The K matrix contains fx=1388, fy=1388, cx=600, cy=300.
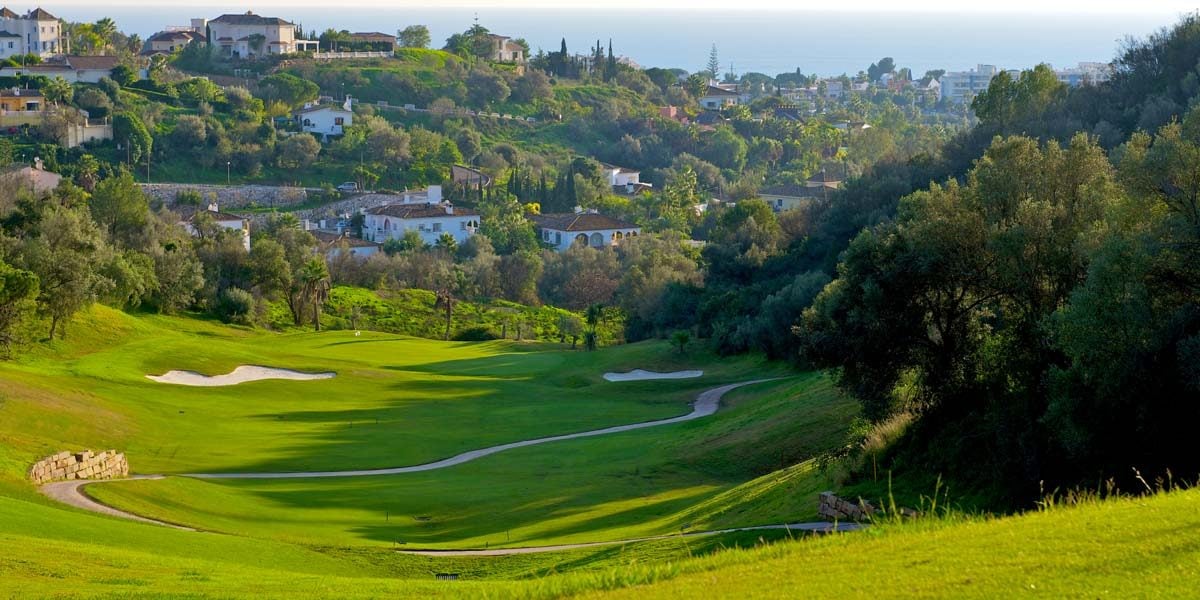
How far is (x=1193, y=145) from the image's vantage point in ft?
81.7

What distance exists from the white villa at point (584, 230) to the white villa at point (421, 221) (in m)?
6.39

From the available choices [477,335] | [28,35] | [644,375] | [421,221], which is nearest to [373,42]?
[28,35]

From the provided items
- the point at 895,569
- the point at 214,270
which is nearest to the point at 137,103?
the point at 214,270

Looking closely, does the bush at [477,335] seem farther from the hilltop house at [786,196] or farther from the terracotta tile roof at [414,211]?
the hilltop house at [786,196]

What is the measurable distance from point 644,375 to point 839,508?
1332 inches

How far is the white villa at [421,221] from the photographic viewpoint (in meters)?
115

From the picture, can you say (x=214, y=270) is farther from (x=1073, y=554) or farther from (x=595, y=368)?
(x=1073, y=554)

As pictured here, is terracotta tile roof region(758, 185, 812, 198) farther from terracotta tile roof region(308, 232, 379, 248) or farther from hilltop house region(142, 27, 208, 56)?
hilltop house region(142, 27, 208, 56)

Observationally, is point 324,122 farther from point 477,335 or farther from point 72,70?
point 477,335

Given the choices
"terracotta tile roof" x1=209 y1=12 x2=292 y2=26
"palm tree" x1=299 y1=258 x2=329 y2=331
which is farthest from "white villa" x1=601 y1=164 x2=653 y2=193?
"palm tree" x1=299 y1=258 x2=329 y2=331

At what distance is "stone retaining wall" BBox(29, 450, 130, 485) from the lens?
31375 millimetres

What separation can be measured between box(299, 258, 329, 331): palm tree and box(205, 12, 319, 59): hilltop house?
10110cm

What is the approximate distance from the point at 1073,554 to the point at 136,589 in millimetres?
11259

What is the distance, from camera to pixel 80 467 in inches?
1278
